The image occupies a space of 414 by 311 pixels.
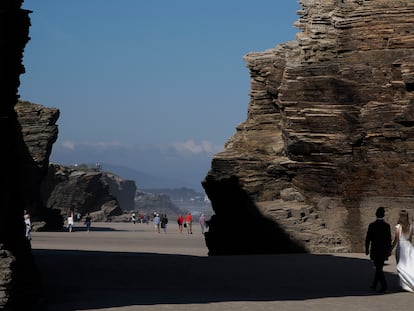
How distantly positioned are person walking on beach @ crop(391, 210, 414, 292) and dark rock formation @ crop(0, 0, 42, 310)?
742 cm

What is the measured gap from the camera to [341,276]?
2303 centimetres

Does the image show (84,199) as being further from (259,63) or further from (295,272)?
(295,272)

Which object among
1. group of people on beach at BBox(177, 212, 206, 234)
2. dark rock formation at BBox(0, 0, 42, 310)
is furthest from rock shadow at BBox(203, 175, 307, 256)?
group of people on beach at BBox(177, 212, 206, 234)

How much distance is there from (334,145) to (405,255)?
11.3m

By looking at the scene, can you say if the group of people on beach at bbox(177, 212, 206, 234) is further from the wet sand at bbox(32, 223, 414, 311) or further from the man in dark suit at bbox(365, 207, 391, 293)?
the man in dark suit at bbox(365, 207, 391, 293)

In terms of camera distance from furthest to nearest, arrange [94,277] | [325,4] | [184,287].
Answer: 1. [325,4]
2. [94,277]
3. [184,287]

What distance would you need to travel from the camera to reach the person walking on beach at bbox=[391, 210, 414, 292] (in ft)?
65.4

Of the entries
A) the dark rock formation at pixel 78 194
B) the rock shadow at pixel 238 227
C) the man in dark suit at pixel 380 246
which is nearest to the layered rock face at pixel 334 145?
the rock shadow at pixel 238 227

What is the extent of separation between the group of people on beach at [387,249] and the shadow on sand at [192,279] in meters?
0.48

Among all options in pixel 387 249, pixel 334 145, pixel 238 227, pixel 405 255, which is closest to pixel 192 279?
pixel 387 249

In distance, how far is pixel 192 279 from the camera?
2194cm

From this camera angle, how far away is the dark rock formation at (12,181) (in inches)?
587

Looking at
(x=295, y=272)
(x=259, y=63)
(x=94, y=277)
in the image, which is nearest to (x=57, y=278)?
(x=94, y=277)

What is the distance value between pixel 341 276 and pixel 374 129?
873cm
